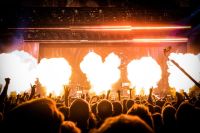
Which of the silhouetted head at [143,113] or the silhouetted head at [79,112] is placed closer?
the silhouetted head at [143,113]

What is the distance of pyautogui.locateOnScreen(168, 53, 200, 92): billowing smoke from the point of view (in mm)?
22131

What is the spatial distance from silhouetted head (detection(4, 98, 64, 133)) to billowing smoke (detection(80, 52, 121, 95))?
27.5 m

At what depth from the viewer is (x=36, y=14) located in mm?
18609

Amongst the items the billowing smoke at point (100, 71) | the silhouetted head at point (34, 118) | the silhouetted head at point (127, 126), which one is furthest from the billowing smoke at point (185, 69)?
the silhouetted head at point (127, 126)

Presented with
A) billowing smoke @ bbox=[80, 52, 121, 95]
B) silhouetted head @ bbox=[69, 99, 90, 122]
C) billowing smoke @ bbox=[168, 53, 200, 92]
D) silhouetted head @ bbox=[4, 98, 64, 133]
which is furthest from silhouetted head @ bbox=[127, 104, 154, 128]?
billowing smoke @ bbox=[80, 52, 121, 95]

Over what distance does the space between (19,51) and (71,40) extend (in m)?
4.96

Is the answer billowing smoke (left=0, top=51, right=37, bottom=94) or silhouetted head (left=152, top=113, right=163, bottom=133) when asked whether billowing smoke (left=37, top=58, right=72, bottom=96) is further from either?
silhouetted head (left=152, top=113, right=163, bottom=133)

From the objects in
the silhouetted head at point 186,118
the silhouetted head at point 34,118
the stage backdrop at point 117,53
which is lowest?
the silhouetted head at point 186,118

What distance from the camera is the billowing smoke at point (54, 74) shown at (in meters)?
27.7

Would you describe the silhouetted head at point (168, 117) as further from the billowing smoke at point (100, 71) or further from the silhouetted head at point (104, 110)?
the billowing smoke at point (100, 71)

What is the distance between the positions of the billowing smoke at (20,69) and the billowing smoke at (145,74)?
11233mm

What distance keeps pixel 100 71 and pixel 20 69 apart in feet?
30.6

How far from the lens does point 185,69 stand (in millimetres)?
24219

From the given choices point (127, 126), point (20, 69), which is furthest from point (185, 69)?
point (127, 126)
